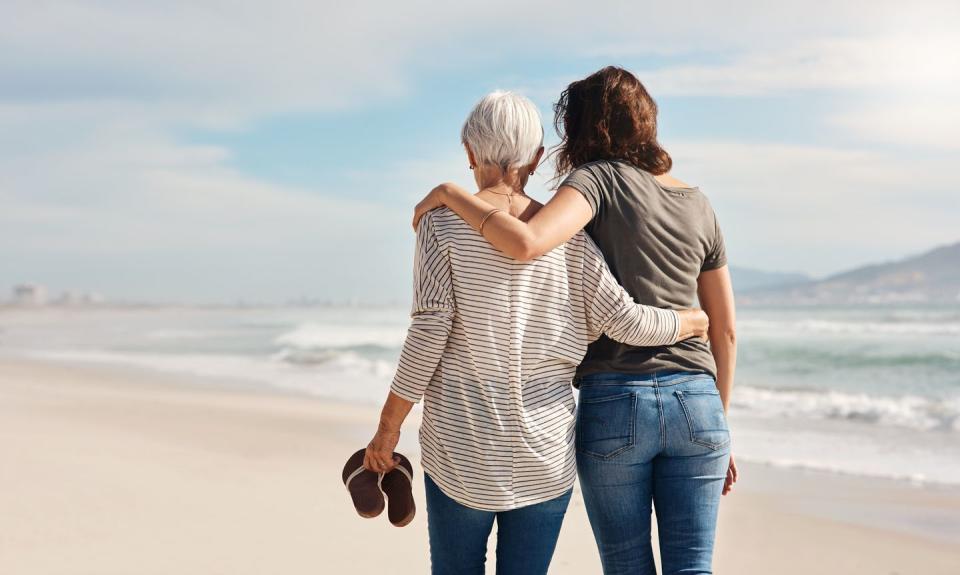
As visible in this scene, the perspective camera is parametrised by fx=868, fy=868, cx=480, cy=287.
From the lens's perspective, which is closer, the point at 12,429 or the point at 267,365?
the point at 12,429

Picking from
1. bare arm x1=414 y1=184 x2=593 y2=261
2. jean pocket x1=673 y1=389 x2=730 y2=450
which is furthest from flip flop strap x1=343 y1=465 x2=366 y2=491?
jean pocket x1=673 y1=389 x2=730 y2=450

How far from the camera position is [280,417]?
8734 millimetres

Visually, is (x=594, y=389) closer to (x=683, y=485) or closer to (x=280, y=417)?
(x=683, y=485)

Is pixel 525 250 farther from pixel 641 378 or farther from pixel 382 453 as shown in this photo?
pixel 382 453

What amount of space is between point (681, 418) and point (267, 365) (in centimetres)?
1401

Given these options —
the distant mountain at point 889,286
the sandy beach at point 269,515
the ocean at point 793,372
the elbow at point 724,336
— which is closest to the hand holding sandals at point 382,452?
the elbow at point 724,336

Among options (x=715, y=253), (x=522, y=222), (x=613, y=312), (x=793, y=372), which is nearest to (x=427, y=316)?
(x=522, y=222)

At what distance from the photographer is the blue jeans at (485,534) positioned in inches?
78.8

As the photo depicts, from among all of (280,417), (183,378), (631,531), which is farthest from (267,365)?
(631,531)

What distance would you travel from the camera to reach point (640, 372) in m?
2.07

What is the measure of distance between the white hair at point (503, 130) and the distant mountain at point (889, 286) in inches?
1543

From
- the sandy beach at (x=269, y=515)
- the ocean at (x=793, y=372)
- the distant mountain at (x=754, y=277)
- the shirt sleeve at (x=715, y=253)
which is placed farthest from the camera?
the distant mountain at (x=754, y=277)

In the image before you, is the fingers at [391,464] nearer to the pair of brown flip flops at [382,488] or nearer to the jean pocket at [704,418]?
the pair of brown flip flops at [382,488]

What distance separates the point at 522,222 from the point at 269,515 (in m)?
3.53
